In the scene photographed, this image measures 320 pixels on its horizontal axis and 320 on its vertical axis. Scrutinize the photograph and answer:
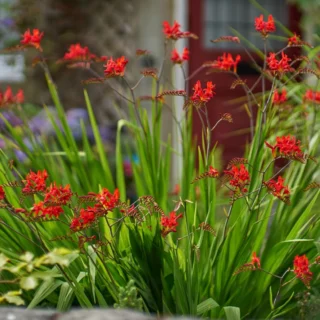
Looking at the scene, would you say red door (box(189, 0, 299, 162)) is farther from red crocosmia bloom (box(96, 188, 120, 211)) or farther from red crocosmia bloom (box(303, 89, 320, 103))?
red crocosmia bloom (box(96, 188, 120, 211))

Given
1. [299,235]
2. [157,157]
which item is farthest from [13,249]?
[299,235]

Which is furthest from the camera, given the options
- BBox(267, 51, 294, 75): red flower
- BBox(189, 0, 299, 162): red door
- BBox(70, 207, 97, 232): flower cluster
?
BBox(189, 0, 299, 162): red door

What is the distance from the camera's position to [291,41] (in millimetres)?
2041

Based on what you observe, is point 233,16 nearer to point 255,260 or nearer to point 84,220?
point 255,260

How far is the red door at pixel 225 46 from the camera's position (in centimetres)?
673

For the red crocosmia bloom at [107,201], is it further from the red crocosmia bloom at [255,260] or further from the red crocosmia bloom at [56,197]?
the red crocosmia bloom at [255,260]

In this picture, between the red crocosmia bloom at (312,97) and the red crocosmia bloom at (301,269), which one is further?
the red crocosmia bloom at (312,97)

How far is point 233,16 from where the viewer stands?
6.88 metres

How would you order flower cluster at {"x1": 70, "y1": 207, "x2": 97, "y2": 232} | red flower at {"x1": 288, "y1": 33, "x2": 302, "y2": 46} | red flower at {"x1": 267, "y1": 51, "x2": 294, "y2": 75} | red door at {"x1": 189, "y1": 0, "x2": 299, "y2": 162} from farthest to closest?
red door at {"x1": 189, "y1": 0, "x2": 299, "y2": 162} < red flower at {"x1": 288, "y1": 33, "x2": 302, "y2": 46} < red flower at {"x1": 267, "y1": 51, "x2": 294, "y2": 75} < flower cluster at {"x1": 70, "y1": 207, "x2": 97, "y2": 232}

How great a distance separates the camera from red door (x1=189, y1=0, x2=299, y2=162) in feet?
22.1

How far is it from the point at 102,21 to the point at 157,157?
4.53 meters

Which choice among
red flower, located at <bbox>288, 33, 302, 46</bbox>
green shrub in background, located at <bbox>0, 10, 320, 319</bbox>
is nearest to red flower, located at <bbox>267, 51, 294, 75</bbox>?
green shrub in background, located at <bbox>0, 10, 320, 319</bbox>

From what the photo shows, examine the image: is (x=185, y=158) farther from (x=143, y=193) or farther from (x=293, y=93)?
(x=293, y=93)

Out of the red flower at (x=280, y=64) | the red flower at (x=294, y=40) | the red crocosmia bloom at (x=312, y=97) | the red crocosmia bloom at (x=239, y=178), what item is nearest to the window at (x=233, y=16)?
the red crocosmia bloom at (x=312, y=97)
